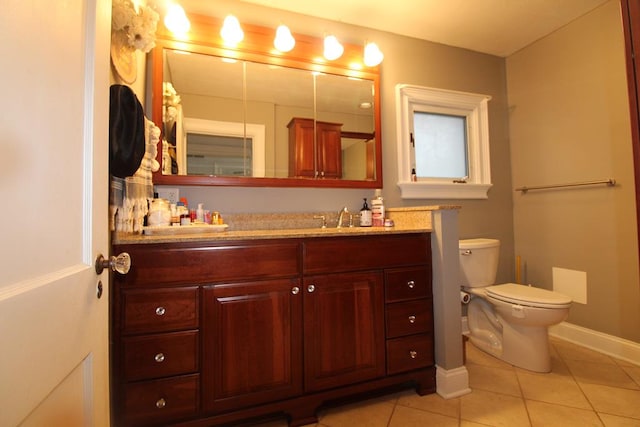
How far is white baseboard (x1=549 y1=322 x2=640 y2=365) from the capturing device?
184 centimetres

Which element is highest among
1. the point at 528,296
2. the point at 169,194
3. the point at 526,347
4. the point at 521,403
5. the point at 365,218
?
the point at 169,194

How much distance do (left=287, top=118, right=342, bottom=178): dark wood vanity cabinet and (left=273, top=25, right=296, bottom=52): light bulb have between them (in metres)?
0.44

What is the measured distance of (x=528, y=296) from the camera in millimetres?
1757

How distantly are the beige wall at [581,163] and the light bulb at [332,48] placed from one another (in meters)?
1.66

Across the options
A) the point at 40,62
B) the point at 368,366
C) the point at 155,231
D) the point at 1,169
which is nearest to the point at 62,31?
the point at 40,62

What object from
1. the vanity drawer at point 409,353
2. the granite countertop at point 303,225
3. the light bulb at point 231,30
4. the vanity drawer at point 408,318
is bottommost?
the vanity drawer at point 409,353

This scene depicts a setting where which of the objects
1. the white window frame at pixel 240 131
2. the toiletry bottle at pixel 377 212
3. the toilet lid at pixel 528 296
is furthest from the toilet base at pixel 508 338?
the white window frame at pixel 240 131

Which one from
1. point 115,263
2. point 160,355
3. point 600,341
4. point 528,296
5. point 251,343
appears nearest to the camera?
point 115,263

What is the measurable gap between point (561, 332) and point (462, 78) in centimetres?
213

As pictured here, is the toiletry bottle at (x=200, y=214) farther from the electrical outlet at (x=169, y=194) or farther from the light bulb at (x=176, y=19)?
the light bulb at (x=176, y=19)

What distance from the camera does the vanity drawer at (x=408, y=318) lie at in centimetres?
150

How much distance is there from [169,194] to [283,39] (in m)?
1.16

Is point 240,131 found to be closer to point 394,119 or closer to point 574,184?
point 394,119

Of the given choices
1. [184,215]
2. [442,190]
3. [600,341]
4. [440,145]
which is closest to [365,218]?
[442,190]
